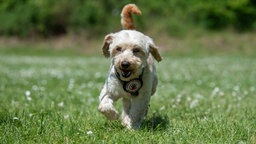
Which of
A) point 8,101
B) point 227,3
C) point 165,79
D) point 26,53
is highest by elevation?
point 8,101

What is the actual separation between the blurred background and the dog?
25657 mm

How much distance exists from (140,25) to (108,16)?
326 centimetres

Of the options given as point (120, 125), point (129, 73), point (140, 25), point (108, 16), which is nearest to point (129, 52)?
point (129, 73)

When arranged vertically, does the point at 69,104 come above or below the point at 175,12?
above

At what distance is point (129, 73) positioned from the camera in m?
5.45

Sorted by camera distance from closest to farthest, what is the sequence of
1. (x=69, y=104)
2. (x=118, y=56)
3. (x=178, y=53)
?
(x=118, y=56)
(x=69, y=104)
(x=178, y=53)

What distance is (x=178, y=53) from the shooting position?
31.3 meters

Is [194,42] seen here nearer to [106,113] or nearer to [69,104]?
[69,104]

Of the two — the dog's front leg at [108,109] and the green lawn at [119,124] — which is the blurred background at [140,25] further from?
the dog's front leg at [108,109]

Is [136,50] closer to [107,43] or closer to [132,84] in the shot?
[132,84]

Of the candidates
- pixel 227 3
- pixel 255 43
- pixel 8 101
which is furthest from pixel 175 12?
pixel 8 101

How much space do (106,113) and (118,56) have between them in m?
0.65

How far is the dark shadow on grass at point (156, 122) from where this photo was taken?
5.62 meters

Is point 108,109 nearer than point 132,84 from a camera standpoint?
Yes
